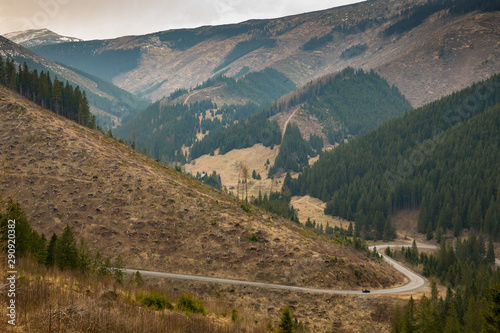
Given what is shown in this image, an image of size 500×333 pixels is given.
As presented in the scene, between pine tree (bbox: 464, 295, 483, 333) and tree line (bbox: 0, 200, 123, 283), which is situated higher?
tree line (bbox: 0, 200, 123, 283)

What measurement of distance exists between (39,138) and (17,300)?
8836 cm

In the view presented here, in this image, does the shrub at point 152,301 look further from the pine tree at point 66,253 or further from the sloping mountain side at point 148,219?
the sloping mountain side at point 148,219

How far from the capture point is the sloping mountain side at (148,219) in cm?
8494

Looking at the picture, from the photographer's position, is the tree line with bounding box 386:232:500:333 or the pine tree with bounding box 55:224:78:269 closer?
the tree line with bounding box 386:232:500:333

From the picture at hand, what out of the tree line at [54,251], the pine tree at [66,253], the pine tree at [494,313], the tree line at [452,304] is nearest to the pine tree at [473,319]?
the tree line at [452,304]

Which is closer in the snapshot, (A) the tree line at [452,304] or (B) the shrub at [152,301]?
(B) the shrub at [152,301]

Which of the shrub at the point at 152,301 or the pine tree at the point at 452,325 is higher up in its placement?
the shrub at the point at 152,301

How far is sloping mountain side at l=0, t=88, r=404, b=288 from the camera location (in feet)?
279

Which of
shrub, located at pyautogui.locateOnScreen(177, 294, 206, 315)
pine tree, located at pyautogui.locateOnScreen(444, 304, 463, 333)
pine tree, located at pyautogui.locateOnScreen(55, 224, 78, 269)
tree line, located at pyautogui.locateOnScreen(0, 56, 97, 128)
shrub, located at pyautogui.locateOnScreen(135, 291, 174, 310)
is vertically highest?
tree line, located at pyautogui.locateOnScreen(0, 56, 97, 128)

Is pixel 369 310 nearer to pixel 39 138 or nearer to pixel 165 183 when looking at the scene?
pixel 165 183

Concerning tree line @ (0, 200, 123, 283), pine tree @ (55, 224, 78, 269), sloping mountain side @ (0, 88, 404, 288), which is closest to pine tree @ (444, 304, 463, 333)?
sloping mountain side @ (0, 88, 404, 288)

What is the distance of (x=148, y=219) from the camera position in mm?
94000

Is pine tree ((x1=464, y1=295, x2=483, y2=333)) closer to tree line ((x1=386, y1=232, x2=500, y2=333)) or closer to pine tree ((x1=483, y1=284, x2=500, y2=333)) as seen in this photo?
tree line ((x1=386, y1=232, x2=500, y2=333))

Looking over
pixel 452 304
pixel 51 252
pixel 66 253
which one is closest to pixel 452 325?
pixel 452 304
